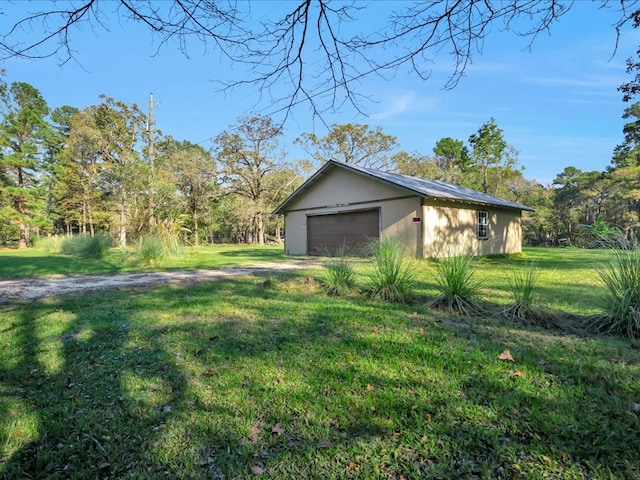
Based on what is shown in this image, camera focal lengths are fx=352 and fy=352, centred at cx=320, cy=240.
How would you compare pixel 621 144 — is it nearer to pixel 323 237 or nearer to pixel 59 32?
pixel 323 237

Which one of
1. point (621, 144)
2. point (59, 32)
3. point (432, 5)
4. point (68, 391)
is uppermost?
point (621, 144)

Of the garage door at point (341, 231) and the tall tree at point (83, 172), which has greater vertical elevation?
the tall tree at point (83, 172)

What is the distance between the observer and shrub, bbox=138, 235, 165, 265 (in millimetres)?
11492

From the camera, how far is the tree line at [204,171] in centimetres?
2830

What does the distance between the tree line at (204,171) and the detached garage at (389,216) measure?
43.5 feet

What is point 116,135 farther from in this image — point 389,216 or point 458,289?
point 458,289

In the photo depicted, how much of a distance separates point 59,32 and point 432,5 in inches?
106

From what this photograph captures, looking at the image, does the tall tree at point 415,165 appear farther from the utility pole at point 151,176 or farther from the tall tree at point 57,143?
the tall tree at point 57,143

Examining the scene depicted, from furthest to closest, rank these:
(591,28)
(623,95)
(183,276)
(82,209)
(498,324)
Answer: (82,209) < (623,95) < (183,276) < (498,324) < (591,28)

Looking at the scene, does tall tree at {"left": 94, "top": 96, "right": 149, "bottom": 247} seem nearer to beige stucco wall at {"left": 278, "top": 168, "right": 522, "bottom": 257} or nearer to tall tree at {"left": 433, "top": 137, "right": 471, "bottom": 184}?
beige stucco wall at {"left": 278, "top": 168, "right": 522, "bottom": 257}

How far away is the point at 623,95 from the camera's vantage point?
32.8ft

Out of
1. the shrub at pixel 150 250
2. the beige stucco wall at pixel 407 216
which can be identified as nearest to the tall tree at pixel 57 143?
the beige stucco wall at pixel 407 216

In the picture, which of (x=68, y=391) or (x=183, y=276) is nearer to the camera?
(x=68, y=391)

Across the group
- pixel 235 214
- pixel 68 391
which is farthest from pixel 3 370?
pixel 235 214
